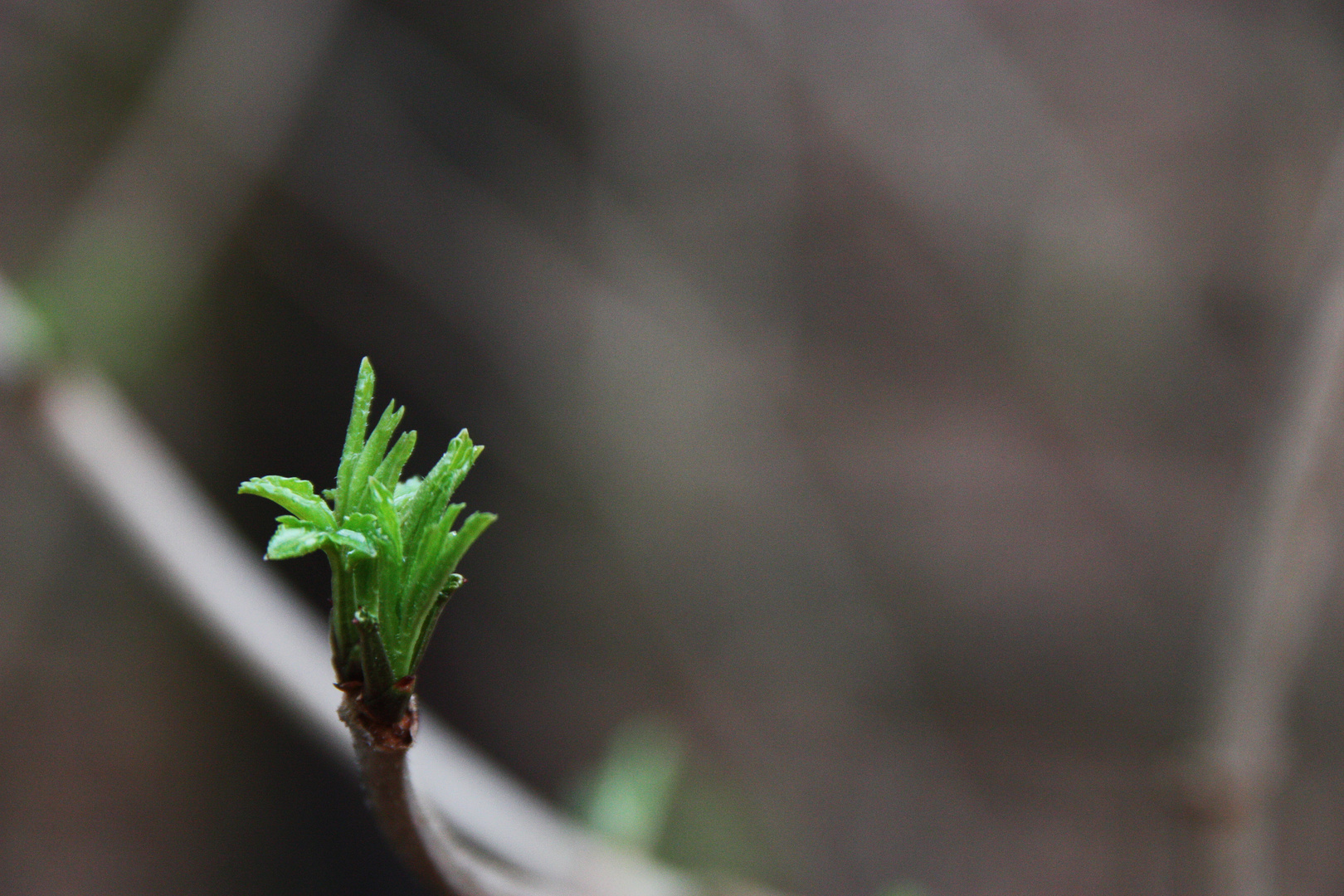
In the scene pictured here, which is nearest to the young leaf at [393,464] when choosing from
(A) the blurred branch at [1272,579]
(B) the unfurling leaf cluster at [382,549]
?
(B) the unfurling leaf cluster at [382,549]

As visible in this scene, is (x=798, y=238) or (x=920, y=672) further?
(x=798, y=238)

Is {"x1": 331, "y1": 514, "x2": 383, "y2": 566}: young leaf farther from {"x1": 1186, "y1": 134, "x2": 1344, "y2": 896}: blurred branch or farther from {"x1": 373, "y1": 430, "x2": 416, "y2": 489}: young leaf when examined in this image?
{"x1": 1186, "y1": 134, "x2": 1344, "y2": 896}: blurred branch

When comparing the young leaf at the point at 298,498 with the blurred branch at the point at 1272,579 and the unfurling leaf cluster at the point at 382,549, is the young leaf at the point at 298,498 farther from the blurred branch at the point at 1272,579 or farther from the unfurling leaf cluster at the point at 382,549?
the blurred branch at the point at 1272,579

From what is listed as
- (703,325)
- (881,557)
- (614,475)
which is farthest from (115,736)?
(881,557)

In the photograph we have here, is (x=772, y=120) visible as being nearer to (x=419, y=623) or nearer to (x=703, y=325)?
(x=703, y=325)

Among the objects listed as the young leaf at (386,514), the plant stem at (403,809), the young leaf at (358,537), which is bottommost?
the plant stem at (403,809)

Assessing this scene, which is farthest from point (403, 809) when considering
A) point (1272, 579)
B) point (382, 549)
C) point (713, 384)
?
point (713, 384)

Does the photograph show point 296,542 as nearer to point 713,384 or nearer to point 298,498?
point 298,498
